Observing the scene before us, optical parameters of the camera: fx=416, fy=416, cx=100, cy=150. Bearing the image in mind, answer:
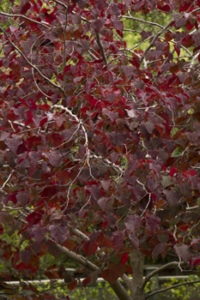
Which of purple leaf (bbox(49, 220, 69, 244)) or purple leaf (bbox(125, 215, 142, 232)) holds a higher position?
purple leaf (bbox(125, 215, 142, 232))

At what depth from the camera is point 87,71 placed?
2590 millimetres

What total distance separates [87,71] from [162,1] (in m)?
0.92

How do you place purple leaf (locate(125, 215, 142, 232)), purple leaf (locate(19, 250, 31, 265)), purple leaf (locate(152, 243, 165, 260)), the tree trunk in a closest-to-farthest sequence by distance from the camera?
1. purple leaf (locate(125, 215, 142, 232))
2. purple leaf (locate(152, 243, 165, 260))
3. purple leaf (locate(19, 250, 31, 265))
4. the tree trunk

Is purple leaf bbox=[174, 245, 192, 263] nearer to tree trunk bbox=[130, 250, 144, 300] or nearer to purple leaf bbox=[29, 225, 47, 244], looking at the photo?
purple leaf bbox=[29, 225, 47, 244]

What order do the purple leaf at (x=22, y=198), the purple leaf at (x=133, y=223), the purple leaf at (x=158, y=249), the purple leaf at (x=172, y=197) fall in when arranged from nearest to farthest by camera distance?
the purple leaf at (x=133, y=223), the purple leaf at (x=172, y=197), the purple leaf at (x=22, y=198), the purple leaf at (x=158, y=249)

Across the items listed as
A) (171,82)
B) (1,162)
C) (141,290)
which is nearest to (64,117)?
(1,162)

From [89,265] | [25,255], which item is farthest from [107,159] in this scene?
[89,265]

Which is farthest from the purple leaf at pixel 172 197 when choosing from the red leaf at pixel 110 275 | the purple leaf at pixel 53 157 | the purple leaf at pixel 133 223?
the red leaf at pixel 110 275

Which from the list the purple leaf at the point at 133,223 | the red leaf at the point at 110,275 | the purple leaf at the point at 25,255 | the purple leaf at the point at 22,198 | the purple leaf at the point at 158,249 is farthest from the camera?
the purple leaf at the point at 25,255

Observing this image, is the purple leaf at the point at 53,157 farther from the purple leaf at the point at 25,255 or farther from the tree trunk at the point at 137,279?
the tree trunk at the point at 137,279

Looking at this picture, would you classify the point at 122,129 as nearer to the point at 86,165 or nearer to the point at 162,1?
the point at 86,165

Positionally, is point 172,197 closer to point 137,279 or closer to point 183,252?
point 183,252

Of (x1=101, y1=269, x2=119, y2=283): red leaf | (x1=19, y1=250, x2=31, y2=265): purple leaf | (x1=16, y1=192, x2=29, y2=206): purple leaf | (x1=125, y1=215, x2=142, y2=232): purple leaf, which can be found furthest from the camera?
(x1=19, y1=250, x2=31, y2=265): purple leaf

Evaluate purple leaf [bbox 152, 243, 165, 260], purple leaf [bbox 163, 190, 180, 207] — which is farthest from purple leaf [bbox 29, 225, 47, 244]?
purple leaf [bbox 152, 243, 165, 260]
